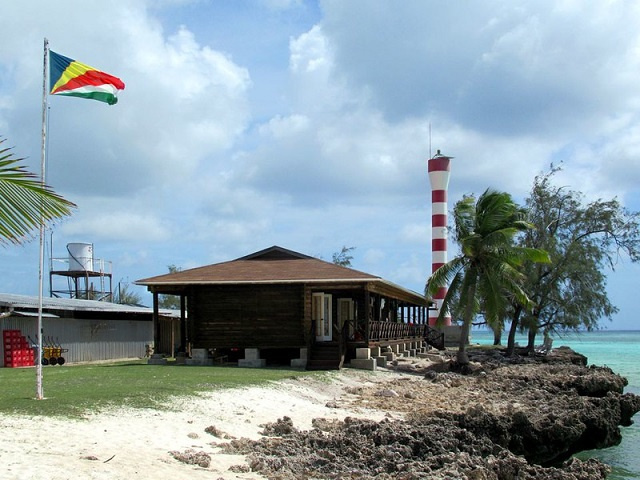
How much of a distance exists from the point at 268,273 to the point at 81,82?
42.0 feet

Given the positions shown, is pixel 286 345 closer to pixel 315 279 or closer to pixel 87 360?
pixel 315 279

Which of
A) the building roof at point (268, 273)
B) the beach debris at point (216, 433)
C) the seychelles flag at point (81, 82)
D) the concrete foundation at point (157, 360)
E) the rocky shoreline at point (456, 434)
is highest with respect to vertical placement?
the seychelles flag at point (81, 82)

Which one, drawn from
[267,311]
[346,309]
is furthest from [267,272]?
[346,309]

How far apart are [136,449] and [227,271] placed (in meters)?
15.7

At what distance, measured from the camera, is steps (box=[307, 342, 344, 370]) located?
894 inches

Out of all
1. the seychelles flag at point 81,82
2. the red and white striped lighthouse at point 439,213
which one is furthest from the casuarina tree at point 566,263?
the seychelles flag at point 81,82

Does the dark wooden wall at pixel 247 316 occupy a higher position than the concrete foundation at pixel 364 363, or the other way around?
the dark wooden wall at pixel 247 316

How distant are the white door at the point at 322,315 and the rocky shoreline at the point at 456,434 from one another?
3142 mm

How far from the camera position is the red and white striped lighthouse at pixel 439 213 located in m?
47.5

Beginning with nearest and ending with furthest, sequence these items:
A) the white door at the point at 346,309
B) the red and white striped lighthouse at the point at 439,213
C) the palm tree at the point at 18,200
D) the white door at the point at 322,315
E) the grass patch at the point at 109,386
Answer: the palm tree at the point at 18,200, the grass patch at the point at 109,386, the white door at the point at 322,315, the white door at the point at 346,309, the red and white striped lighthouse at the point at 439,213

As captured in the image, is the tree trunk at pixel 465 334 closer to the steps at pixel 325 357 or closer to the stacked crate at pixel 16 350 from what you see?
the steps at pixel 325 357

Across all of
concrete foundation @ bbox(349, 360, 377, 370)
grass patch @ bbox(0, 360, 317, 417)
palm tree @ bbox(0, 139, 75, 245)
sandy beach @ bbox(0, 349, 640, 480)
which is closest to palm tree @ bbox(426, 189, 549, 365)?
concrete foundation @ bbox(349, 360, 377, 370)

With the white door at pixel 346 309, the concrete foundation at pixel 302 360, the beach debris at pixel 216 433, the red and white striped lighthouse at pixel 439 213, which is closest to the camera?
the beach debris at pixel 216 433

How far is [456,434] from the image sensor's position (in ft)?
42.3
